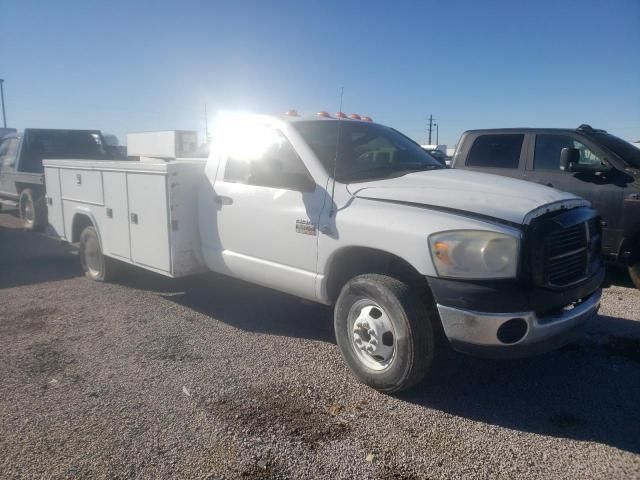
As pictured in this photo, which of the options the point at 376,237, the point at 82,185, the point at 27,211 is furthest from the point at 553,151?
the point at 27,211

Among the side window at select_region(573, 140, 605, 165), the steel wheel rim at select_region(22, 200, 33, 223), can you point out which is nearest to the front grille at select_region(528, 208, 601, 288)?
the side window at select_region(573, 140, 605, 165)

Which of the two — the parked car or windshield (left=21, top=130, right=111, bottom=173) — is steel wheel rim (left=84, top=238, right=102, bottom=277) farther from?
windshield (left=21, top=130, right=111, bottom=173)

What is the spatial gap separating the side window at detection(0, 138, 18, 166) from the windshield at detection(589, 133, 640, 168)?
11168mm

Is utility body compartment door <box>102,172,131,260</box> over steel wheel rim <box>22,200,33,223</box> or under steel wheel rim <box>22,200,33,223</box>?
over

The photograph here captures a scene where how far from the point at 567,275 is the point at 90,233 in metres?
5.48

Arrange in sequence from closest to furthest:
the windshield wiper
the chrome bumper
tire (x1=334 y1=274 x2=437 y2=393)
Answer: the chrome bumper, tire (x1=334 y1=274 x2=437 y2=393), the windshield wiper

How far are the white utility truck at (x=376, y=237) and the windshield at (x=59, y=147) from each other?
6336mm

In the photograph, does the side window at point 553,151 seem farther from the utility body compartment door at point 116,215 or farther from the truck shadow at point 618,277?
the utility body compartment door at point 116,215

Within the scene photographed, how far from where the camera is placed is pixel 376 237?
3.45 metres

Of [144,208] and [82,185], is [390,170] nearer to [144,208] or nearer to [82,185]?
[144,208]

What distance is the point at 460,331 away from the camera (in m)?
3.08

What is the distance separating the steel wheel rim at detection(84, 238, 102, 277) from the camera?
6.37 meters

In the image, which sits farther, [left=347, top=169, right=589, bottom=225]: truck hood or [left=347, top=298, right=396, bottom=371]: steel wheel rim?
[left=347, top=298, right=396, bottom=371]: steel wheel rim

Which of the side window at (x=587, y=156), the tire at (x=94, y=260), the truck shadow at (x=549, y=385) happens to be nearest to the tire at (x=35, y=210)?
the tire at (x=94, y=260)
